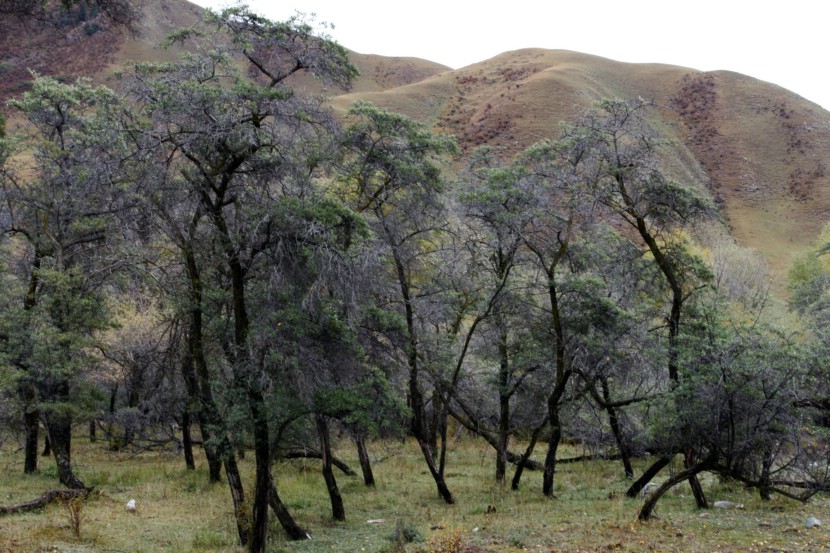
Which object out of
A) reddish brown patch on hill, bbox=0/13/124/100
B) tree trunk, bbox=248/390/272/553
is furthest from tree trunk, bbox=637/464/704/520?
reddish brown patch on hill, bbox=0/13/124/100

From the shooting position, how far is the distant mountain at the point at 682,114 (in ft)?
253

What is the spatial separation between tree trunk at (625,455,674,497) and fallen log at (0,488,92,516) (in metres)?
11.2

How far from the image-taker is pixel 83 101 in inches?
648

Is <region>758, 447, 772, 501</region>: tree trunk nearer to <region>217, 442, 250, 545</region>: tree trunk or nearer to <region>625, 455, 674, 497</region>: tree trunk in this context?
<region>625, 455, 674, 497</region>: tree trunk

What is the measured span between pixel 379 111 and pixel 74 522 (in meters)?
9.12

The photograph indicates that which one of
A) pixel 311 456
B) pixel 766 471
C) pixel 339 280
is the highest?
pixel 339 280

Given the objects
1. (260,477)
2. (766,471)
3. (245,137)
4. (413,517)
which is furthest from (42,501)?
(766,471)

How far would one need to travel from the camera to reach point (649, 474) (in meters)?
13.7

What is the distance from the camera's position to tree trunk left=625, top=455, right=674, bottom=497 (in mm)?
12564

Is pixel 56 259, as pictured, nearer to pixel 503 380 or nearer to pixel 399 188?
pixel 399 188

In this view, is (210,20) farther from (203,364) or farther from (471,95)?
(471,95)

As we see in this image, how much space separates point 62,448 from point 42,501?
10.5 ft

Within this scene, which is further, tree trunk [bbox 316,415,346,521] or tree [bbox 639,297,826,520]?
tree trunk [bbox 316,415,346,521]

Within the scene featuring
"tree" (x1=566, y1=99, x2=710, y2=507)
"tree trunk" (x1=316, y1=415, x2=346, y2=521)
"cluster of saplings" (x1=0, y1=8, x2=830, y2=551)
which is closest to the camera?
"cluster of saplings" (x1=0, y1=8, x2=830, y2=551)
